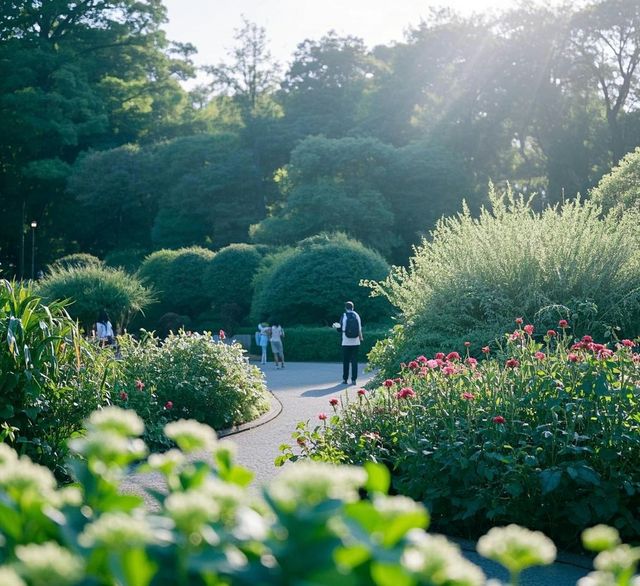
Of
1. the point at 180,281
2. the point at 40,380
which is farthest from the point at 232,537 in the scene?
the point at 180,281

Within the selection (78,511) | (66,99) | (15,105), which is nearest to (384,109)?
(66,99)

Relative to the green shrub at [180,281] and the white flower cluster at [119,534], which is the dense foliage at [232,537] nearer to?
the white flower cluster at [119,534]

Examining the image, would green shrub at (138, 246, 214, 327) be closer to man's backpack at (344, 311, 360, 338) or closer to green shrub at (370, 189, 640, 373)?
man's backpack at (344, 311, 360, 338)

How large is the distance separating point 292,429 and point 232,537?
8.88 m

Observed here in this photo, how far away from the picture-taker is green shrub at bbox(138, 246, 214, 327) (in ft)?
117

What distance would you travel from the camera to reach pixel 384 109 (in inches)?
1789

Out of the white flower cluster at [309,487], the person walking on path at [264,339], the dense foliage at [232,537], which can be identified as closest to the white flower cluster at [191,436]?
the dense foliage at [232,537]

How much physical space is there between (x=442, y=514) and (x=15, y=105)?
45.9 meters

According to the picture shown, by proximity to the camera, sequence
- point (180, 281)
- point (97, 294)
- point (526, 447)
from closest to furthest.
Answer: point (526, 447), point (97, 294), point (180, 281)

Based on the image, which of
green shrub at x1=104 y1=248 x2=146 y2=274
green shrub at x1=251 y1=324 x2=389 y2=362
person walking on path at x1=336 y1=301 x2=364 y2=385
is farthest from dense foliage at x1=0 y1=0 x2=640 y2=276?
person walking on path at x1=336 y1=301 x2=364 y2=385

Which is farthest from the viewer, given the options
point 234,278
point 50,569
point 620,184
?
point 234,278

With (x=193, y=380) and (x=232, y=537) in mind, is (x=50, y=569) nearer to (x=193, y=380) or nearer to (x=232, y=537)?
(x=232, y=537)

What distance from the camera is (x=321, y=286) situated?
2839 cm

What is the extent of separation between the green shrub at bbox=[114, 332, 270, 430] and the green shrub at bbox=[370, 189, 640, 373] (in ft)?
5.89
